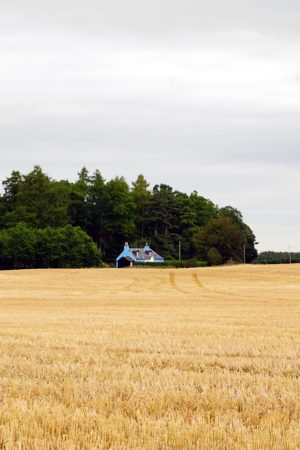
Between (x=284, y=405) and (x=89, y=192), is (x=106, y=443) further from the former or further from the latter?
(x=89, y=192)

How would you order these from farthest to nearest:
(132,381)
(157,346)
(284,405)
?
(157,346) < (132,381) < (284,405)

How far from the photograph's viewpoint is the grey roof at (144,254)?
13625 cm

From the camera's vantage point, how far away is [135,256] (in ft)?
448

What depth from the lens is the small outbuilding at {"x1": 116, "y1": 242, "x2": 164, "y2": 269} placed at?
134 m

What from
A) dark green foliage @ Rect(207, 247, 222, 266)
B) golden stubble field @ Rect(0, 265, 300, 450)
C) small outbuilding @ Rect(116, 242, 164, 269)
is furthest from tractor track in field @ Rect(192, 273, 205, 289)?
small outbuilding @ Rect(116, 242, 164, 269)

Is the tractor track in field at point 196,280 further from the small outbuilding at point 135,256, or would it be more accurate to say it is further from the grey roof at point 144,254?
the grey roof at point 144,254

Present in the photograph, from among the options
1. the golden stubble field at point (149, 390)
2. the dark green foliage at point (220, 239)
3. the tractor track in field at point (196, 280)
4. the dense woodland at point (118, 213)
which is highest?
the dense woodland at point (118, 213)

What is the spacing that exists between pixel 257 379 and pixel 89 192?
152527mm

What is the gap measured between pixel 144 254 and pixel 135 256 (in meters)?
2.39

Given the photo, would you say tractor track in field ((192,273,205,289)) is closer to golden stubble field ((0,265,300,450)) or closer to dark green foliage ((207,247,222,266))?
dark green foliage ((207,247,222,266))

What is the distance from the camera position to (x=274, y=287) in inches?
2227

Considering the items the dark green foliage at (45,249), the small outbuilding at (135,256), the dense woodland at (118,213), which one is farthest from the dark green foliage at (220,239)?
the dark green foliage at (45,249)

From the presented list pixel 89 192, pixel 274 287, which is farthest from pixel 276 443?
pixel 89 192

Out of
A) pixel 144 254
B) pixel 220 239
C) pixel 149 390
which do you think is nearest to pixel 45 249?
pixel 144 254
